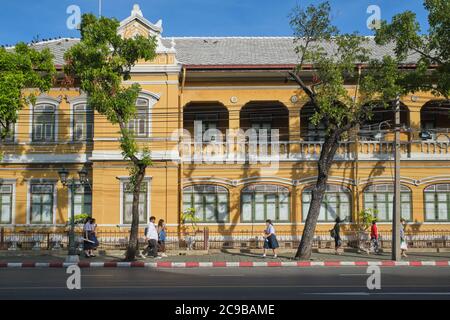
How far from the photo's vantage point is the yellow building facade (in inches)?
1081

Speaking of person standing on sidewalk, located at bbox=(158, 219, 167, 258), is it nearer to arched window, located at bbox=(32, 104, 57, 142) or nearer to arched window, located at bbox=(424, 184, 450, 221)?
arched window, located at bbox=(32, 104, 57, 142)

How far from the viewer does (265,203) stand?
28172 millimetres

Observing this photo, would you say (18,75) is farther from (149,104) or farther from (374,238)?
(374,238)

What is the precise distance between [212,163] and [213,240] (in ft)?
11.8

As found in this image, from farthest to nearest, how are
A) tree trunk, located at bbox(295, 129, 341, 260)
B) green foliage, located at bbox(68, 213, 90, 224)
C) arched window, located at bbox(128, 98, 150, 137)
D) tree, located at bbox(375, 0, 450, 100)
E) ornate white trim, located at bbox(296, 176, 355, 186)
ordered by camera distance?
ornate white trim, located at bbox(296, 176, 355, 186)
arched window, located at bbox(128, 98, 150, 137)
green foliage, located at bbox(68, 213, 90, 224)
tree trunk, located at bbox(295, 129, 341, 260)
tree, located at bbox(375, 0, 450, 100)

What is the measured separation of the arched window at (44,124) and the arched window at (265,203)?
9738mm

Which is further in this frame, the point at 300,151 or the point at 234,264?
the point at 300,151

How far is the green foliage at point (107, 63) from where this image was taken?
21.6 m

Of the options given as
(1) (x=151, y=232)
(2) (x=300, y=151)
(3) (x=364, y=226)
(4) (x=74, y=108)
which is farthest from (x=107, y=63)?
(3) (x=364, y=226)

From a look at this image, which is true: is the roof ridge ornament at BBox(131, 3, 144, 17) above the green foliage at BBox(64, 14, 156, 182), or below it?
above

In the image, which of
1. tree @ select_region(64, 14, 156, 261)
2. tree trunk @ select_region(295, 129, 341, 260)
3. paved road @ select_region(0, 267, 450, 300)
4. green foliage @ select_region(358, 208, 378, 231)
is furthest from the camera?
green foliage @ select_region(358, 208, 378, 231)

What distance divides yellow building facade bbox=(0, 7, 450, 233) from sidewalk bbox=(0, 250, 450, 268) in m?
2.98

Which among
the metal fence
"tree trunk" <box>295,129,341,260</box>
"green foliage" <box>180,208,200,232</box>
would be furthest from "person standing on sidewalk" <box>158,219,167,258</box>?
"tree trunk" <box>295,129,341,260</box>

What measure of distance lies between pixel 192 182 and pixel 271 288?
14.5 m
